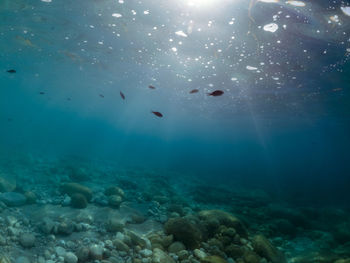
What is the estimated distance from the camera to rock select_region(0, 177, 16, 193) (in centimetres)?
941

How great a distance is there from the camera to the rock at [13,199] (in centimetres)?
788

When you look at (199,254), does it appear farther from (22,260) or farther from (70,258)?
(22,260)

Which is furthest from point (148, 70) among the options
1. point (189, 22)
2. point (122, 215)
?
point (122, 215)

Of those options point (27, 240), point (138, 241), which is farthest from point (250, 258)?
point (27, 240)

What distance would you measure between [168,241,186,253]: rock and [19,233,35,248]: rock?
344 centimetres

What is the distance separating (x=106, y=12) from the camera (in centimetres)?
1201

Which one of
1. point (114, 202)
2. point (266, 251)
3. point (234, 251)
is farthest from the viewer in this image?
point (114, 202)

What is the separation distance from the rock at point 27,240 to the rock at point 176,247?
11.3 ft

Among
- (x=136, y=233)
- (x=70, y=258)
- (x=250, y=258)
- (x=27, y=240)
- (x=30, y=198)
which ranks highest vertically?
(x=250, y=258)

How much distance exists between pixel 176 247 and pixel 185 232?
0.55 metres

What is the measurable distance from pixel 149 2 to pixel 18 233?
10371mm

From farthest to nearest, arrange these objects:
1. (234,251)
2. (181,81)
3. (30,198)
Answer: (181,81)
(30,198)
(234,251)

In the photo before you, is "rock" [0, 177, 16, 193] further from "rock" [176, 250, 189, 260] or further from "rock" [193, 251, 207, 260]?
"rock" [193, 251, 207, 260]

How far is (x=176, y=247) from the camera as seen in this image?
573 centimetres
